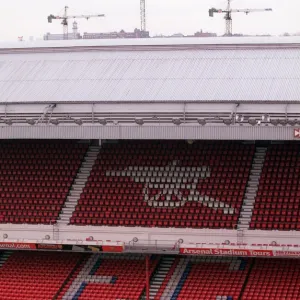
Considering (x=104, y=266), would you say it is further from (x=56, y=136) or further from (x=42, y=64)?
(x=42, y=64)

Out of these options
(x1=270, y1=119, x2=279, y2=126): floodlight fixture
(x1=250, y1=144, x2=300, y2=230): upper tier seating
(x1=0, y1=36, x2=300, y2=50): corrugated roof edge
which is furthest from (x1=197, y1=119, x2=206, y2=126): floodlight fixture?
(x1=0, y1=36, x2=300, y2=50): corrugated roof edge

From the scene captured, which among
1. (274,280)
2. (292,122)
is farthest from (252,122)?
(274,280)

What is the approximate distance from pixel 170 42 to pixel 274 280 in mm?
14724

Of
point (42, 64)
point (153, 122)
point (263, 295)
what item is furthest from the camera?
point (42, 64)

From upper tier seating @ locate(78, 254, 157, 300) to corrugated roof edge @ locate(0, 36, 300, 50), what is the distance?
1187 cm

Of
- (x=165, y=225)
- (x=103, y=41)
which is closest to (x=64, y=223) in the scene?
(x=165, y=225)

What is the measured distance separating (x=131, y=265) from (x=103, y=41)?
13.7 meters

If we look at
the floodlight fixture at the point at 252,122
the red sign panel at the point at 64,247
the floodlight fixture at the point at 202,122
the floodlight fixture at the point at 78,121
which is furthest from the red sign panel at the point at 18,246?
the floodlight fixture at the point at 252,122

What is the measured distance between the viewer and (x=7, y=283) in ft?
131

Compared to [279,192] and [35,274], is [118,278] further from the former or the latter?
[279,192]

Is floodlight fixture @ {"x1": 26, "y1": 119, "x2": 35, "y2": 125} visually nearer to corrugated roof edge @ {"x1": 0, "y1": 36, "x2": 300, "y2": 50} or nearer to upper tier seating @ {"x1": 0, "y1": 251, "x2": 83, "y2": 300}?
upper tier seating @ {"x1": 0, "y1": 251, "x2": 83, "y2": 300}

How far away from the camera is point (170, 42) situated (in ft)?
154

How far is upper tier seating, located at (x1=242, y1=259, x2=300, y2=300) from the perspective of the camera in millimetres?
36281

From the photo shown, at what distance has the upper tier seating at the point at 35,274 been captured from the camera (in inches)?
1533
